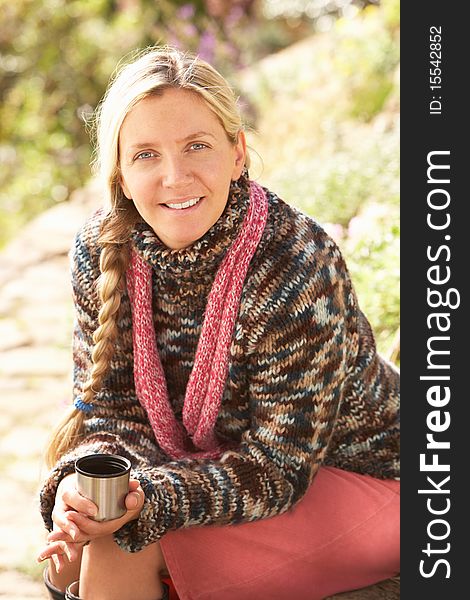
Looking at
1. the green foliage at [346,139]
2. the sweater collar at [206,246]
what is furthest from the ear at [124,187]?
the green foliage at [346,139]

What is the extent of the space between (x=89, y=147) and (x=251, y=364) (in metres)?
5.77

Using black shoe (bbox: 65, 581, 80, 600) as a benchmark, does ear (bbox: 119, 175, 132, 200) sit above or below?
above

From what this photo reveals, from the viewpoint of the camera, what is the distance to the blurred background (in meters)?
3.84

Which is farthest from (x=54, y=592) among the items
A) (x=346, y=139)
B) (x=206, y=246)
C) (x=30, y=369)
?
(x=346, y=139)

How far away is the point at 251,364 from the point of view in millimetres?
2430

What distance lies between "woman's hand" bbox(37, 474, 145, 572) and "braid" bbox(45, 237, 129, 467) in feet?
1.06

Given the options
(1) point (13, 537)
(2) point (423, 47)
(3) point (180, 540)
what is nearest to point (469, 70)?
(2) point (423, 47)

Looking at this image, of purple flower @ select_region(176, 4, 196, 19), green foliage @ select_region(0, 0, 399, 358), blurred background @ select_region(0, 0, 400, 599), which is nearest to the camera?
blurred background @ select_region(0, 0, 400, 599)

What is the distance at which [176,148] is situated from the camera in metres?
2.32

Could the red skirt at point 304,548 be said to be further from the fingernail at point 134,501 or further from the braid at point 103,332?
the braid at point 103,332

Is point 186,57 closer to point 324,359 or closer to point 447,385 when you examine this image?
point 324,359

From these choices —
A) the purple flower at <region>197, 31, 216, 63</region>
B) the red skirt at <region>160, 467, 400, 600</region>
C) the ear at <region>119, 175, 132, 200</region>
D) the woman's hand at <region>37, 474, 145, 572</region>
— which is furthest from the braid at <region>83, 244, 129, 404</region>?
the purple flower at <region>197, 31, 216, 63</region>

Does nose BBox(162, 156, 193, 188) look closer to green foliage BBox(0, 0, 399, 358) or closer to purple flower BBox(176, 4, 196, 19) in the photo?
green foliage BBox(0, 0, 399, 358)

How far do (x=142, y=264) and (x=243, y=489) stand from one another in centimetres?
62
